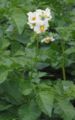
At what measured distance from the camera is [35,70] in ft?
7.23

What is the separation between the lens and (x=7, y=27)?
280cm

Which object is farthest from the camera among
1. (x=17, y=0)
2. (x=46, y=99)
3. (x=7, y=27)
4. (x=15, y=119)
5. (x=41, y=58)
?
(x=7, y=27)

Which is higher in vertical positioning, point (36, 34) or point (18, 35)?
point (36, 34)

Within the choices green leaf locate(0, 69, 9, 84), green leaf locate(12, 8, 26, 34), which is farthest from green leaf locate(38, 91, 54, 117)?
green leaf locate(12, 8, 26, 34)

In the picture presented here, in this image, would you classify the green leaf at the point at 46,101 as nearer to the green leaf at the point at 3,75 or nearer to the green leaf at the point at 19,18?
the green leaf at the point at 3,75

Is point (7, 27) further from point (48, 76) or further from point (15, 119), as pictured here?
point (15, 119)

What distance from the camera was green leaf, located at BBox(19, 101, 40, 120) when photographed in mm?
2082

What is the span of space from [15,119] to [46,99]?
0.26 meters

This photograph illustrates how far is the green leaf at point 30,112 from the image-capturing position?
6.83 feet

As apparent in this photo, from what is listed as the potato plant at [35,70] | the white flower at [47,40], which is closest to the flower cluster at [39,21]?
the potato plant at [35,70]

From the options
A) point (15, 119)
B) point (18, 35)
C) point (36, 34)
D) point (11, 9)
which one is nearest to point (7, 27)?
point (18, 35)

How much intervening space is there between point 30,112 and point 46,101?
0.52ft

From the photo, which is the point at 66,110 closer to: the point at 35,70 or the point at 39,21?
the point at 35,70

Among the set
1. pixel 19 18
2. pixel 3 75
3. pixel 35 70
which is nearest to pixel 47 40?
pixel 19 18
